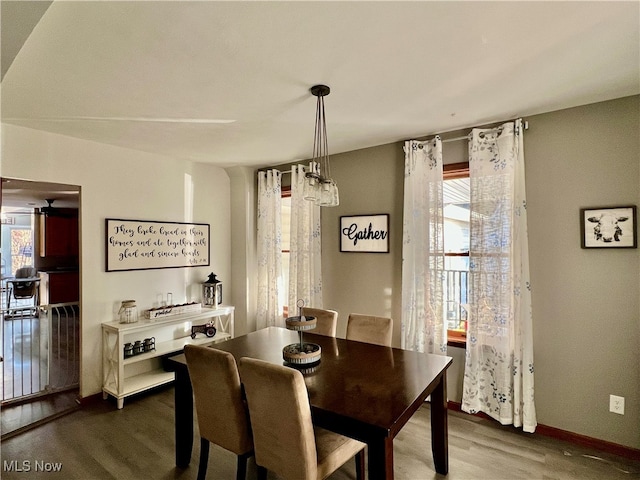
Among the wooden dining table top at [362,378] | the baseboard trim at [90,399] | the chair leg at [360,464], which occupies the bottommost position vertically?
the baseboard trim at [90,399]

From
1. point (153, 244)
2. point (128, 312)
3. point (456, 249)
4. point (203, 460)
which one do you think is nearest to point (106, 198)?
point (153, 244)

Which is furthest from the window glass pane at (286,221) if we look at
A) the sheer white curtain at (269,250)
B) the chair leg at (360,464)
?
the chair leg at (360,464)

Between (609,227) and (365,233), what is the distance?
1985 mm

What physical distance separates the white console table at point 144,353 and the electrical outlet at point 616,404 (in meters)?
3.66

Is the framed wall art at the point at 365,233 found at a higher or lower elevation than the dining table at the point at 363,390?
higher

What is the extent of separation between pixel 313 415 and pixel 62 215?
25.6ft

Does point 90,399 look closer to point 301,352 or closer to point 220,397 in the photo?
point 220,397

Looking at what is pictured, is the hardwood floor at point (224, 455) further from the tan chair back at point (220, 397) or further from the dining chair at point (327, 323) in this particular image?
the dining chair at point (327, 323)

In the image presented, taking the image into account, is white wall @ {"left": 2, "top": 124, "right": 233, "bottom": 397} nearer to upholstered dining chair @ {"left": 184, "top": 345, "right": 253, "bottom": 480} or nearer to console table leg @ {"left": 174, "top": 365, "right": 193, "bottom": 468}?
console table leg @ {"left": 174, "top": 365, "right": 193, "bottom": 468}

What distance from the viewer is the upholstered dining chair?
1.84 metres

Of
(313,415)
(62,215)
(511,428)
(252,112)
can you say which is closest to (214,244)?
(252,112)

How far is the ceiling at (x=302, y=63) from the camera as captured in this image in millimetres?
1499

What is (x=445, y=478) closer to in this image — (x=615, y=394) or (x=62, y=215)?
(x=615, y=394)

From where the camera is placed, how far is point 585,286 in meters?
2.52
